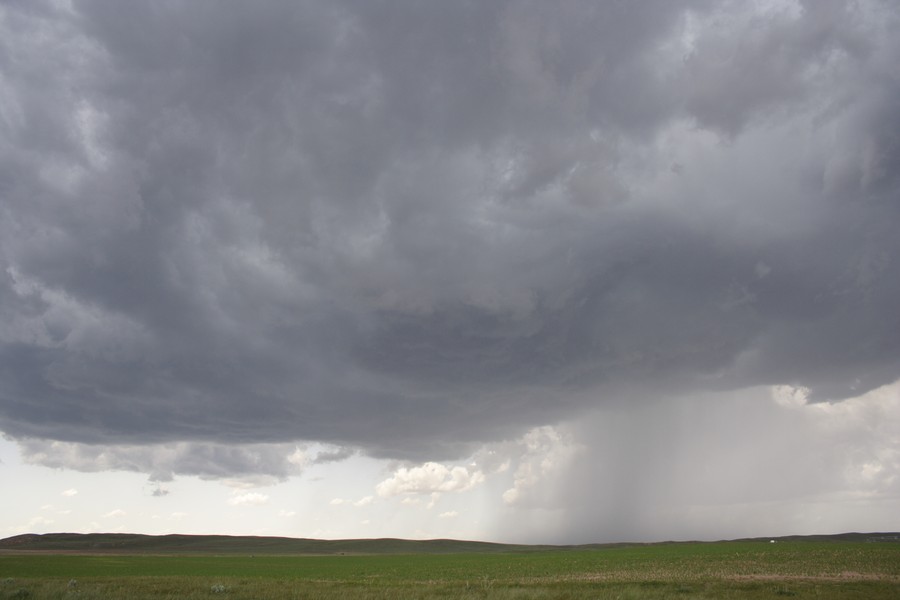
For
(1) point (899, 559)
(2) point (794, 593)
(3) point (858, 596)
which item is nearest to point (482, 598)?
(2) point (794, 593)

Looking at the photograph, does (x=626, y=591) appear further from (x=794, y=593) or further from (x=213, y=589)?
(x=213, y=589)

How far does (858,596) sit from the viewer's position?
30203 mm

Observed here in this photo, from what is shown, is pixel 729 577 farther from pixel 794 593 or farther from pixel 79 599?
pixel 79 599

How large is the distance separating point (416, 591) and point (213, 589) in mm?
12768

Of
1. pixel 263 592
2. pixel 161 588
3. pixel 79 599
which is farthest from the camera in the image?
pixel 161 588

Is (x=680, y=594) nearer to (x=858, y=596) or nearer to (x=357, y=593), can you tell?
(x=858, y=596)

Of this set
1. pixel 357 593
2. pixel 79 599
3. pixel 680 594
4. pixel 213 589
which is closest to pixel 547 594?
pixel 680 594

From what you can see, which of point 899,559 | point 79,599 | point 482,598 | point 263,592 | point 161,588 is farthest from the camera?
point 899,559

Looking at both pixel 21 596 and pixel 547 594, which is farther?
pixel 547 594

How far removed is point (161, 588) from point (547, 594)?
25.9 meters

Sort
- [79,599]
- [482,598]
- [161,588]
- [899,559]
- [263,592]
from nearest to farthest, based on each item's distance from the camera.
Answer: [79,599] < [482,598] < [263,592] < [161,588] < [899,559]

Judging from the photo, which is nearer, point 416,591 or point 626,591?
point 626,591

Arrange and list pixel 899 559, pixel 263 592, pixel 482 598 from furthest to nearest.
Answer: pixel 899 559, pixel 263 592, pixel 482 598

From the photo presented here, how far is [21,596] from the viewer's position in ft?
101
